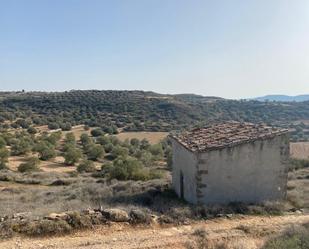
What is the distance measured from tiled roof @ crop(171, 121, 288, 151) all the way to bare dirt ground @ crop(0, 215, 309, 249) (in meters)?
2.69

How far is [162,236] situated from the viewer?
33.9 feet

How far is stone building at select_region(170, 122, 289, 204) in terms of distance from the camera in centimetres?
1340

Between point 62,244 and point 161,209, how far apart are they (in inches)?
141

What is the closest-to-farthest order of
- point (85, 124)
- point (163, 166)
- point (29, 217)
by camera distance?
point (29, 217) → point (163, 166) → point (85, 124)

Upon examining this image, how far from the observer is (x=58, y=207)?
12.5 m

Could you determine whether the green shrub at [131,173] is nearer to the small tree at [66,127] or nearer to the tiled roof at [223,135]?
the tiled roof at [223,135]

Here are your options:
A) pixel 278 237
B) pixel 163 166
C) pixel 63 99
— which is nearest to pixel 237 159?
pixel 278 237

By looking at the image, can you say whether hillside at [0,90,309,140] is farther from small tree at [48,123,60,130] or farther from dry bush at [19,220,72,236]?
dry bush at [19,220,72,236]

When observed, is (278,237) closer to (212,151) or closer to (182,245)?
(182,245)

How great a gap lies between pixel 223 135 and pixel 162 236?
561 cm

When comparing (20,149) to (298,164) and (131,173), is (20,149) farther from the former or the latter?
(298,164)

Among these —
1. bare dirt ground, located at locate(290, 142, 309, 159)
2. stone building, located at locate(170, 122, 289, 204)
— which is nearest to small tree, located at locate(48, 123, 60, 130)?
bare dirt ground, located at locate(290, 142, 309, 159)

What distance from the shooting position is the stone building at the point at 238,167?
44.0 ft

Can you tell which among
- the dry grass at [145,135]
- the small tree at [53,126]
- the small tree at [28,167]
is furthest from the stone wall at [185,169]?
the small tree at [53,126]
